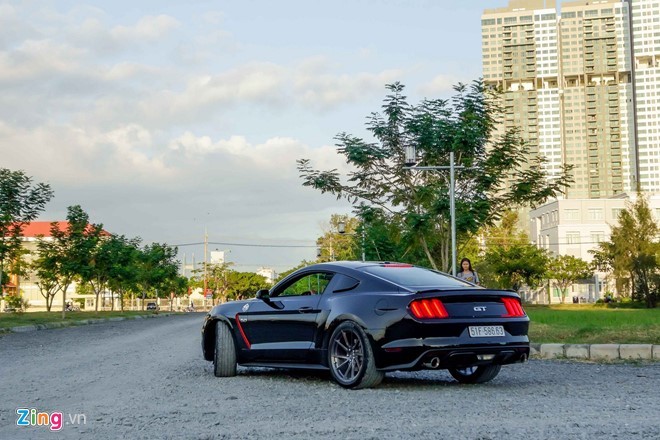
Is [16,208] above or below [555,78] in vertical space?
below

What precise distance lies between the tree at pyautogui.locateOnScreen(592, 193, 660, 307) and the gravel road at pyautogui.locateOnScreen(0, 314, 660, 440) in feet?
197

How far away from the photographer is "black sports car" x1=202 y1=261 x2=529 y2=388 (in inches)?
327

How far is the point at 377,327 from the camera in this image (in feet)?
27.8

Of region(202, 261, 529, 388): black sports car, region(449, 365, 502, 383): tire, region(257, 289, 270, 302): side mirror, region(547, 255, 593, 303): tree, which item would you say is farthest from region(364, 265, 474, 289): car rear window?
region(547, 255, 593, 303): tree

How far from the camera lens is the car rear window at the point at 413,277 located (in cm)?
892

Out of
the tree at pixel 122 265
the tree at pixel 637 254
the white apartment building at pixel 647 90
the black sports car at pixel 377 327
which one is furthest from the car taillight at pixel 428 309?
the white apartment building at pixel 647 90

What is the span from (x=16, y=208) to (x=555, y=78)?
154m

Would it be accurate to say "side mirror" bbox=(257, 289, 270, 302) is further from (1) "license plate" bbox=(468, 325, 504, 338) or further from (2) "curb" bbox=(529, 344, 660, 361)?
(2) "curb" bbox=(529, 344, 660, 361)

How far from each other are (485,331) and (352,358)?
1406mm

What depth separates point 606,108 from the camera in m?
165

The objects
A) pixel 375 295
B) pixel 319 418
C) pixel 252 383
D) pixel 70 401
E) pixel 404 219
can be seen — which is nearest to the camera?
pixel 319 418

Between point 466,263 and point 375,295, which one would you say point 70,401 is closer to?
point 375,295

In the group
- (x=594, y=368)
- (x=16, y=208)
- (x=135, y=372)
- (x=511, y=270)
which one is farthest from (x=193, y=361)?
(x=511, y=270)

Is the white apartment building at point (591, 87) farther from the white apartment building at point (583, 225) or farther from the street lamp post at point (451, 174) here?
the street lamp post at point (451, 174)
